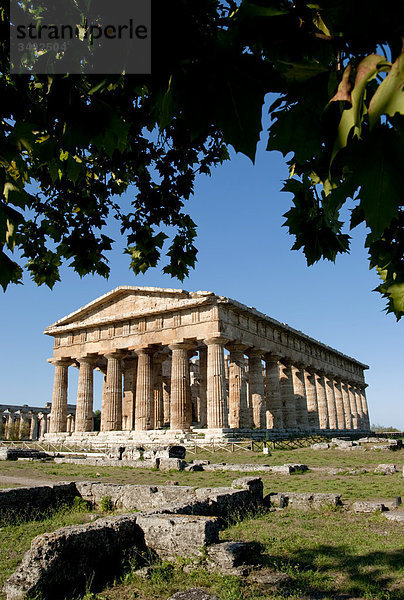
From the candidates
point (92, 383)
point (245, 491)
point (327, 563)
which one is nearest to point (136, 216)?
point (327, 563)

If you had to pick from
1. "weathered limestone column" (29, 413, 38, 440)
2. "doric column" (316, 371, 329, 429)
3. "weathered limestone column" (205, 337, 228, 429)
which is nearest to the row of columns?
"weathered limestone column" (205, 337, 228, 429)

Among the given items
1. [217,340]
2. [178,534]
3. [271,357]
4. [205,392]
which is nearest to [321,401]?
[271,357]

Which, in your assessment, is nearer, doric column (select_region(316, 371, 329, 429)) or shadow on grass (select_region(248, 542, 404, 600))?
shadow on grass (select_region(248, 542, 404, 600))

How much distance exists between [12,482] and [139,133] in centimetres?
1196

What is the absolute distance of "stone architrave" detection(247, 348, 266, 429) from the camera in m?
32.6

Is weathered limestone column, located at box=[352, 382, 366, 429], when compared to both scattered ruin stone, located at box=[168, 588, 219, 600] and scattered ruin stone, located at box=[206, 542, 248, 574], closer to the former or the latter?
scattered ruin stone, located at box=[206, 542, 248, 574]

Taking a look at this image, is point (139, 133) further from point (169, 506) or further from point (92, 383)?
point (92, 383)

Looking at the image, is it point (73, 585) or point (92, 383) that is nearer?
point (73, 585)

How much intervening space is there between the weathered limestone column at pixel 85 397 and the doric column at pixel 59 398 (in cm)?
202

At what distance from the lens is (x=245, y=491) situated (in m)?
9.28

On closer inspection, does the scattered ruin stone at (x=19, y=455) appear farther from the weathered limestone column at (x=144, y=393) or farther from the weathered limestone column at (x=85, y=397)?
the weathered limestone column at (x=85, y=397)

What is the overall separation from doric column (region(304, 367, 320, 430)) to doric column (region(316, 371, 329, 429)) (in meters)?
1.19

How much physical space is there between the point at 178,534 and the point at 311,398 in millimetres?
39208

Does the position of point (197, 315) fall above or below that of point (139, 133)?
above
